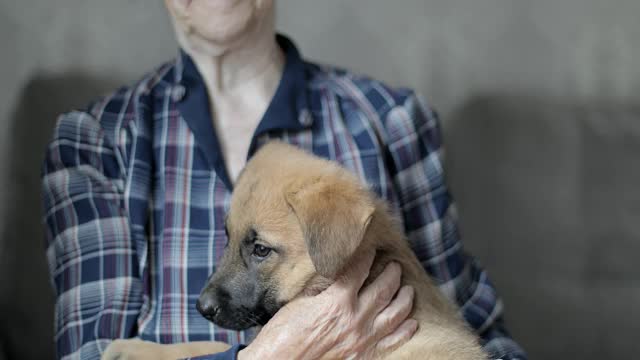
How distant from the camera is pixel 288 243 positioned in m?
1.64

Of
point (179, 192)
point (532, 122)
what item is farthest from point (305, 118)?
point (532, 122)

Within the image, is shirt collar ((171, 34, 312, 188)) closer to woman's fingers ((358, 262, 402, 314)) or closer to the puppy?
the puppy

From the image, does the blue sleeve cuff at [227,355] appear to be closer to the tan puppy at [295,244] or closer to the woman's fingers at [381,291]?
the tan puppy at [295,244]

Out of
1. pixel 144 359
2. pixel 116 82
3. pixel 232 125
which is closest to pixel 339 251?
pixel 144 359

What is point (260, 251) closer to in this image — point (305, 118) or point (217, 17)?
point (305, 118)

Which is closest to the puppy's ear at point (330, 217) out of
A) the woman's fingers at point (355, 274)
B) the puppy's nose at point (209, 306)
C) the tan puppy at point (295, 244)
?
the tan puppy at point (295, 244)

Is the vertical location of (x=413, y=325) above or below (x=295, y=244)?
below

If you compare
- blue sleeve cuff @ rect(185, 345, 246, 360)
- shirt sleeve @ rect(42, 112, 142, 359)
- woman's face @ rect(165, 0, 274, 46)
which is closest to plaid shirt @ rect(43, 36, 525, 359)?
shirt sleeve @ rect(42, 112, 142, 359)

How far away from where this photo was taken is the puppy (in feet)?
5.20

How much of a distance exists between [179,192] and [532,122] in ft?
4.92

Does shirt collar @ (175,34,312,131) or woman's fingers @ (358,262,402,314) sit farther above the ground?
A: shirt collar @ (175,34,312,131)

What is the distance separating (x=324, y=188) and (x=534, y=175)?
5.39 ft

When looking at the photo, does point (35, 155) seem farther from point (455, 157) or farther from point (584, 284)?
point (584, 284)

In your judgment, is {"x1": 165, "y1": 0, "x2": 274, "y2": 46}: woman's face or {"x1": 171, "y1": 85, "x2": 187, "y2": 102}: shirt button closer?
{"x1": 165, "y1": 0, "x2": 274, "y2": 46}: woman's face
